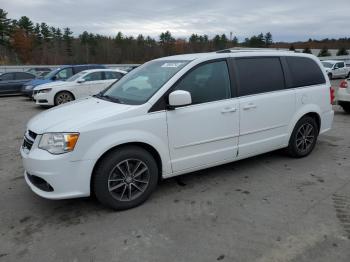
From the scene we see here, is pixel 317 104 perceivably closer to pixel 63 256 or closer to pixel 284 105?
pixel 284 105

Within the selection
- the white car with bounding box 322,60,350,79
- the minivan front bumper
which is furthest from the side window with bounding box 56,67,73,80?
the white car with bounding box 322,60,350,79

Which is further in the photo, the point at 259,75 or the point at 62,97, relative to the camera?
the point at 62,97

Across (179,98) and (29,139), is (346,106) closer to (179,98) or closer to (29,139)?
(179,98)

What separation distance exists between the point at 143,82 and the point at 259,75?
1.73m

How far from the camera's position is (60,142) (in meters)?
3.52

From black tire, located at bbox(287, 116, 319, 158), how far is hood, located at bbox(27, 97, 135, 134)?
9.60 feet

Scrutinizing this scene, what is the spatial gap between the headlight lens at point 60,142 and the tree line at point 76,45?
58.7 metres

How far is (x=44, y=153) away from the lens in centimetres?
356

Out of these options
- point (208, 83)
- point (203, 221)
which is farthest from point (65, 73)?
point (203, 221)

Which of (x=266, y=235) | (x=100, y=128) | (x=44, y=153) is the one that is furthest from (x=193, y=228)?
(x=44, y=153)

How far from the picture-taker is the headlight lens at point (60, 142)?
3.50 meters

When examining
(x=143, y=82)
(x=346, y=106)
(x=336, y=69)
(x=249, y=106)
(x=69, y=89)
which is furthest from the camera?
(x=336, y=69)

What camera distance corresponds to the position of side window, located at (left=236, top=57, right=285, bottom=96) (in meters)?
4.74

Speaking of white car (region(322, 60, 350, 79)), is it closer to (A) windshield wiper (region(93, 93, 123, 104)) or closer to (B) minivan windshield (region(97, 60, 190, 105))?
(B) minivan windshield (region(97, 60, 190, 105))
